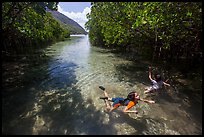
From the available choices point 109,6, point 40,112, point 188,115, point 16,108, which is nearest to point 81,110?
point 40,112

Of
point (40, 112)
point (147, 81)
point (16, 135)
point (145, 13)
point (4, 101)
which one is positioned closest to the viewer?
point (16, 135)

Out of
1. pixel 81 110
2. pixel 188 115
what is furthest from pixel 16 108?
pixel 188 115

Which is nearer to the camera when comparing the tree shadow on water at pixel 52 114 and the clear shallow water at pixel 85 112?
the tree shadow on water at pixel 52 114

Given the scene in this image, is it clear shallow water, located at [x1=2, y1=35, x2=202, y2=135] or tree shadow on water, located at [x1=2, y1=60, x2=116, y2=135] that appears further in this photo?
clear shallow water, located at [x1=2, y1=35, x2=202, y2=135]

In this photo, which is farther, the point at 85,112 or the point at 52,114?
the point at 85,112

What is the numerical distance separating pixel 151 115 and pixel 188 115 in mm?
1803

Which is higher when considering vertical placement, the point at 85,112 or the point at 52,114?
the point at 52,114

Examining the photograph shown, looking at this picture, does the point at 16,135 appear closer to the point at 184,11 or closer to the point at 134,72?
the point at 184,11

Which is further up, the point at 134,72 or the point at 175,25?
the point at 175,25

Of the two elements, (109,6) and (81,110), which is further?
(109,6)

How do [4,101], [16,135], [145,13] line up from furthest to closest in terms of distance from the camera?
[145,13], [4,101], [16,135]

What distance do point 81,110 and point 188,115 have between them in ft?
16.9

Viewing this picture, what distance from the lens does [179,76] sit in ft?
54.7

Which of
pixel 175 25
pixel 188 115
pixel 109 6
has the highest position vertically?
pixel 109 6
